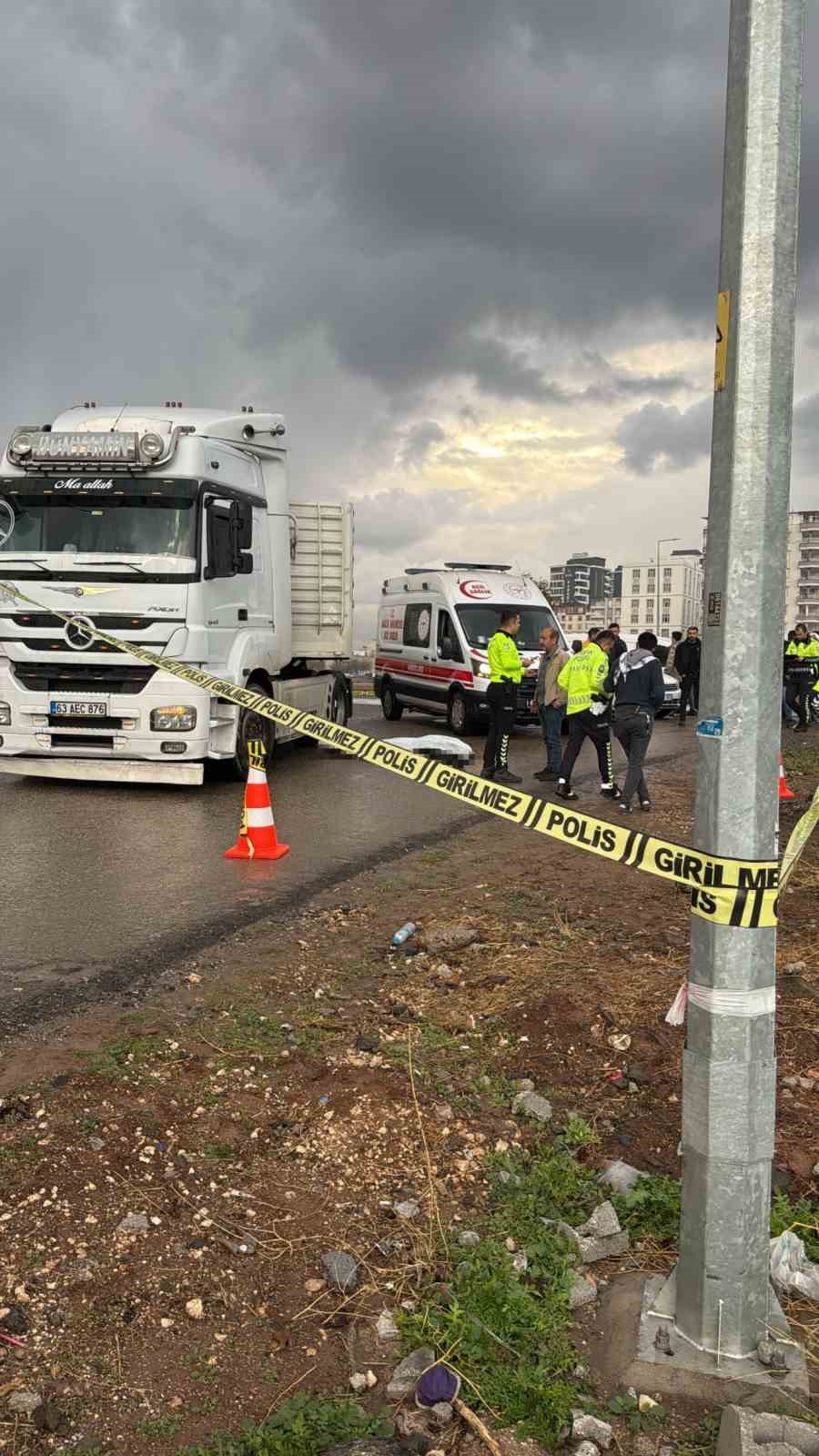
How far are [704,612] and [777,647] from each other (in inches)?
8.9

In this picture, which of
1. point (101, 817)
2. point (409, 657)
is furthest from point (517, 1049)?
point (409, 657)

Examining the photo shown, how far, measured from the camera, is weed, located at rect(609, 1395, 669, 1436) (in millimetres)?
2293

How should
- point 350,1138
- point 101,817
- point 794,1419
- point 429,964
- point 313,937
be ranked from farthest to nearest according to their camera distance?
1. point 101,817
2. point 313,937
3. point 429,964
4. point 350,1138
5. point 794,1419

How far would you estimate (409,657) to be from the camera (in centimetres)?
1816

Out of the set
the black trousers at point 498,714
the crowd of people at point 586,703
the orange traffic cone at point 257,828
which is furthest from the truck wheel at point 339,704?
the orange traffic cone at point 257,828

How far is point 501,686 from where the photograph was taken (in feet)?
36.9

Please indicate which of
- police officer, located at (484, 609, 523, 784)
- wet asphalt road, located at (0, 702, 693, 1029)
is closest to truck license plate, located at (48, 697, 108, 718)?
wet asphalt road, located at (0, 702, 693, 1029)

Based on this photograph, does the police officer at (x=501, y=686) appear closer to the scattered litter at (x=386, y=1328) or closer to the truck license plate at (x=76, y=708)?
the truck license plate at (x=76, y=708)

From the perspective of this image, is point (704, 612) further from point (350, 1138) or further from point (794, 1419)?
point (350, 1138)

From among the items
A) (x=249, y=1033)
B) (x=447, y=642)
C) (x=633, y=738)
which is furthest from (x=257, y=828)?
(x=447, y=642)

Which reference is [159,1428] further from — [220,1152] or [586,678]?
[586,678]

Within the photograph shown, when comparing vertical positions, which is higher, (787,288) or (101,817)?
(787,288)

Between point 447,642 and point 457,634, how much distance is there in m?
0.37

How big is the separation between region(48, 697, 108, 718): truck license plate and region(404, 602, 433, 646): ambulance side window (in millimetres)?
8061
